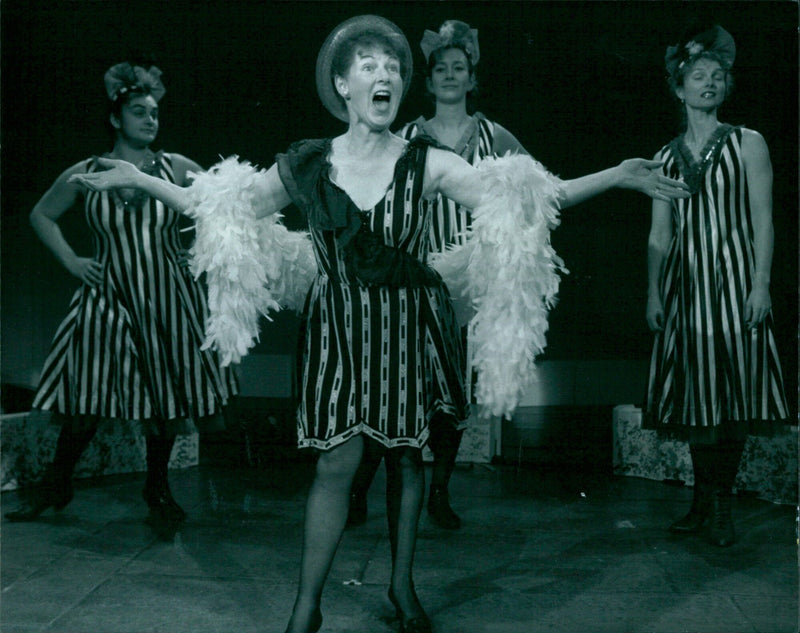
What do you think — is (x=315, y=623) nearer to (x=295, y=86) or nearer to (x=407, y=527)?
(x=407, y=527)

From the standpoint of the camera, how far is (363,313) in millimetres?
2232

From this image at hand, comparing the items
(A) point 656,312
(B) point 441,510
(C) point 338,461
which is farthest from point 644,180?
(B) point 441,510

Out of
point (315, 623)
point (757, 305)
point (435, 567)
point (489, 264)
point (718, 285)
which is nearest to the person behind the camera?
point (315, 623)

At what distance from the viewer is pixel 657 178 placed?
2.21 meters

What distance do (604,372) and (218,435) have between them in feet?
8.37

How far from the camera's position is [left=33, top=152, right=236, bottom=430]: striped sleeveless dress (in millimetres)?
3367

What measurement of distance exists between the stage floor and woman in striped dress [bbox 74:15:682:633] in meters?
0.37

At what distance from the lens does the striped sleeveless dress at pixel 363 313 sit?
2.20m

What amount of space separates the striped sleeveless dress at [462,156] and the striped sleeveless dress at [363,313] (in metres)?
1.15

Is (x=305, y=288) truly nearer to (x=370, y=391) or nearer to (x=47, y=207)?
(x=370, y=391)

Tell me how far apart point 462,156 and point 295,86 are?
6.62 ft

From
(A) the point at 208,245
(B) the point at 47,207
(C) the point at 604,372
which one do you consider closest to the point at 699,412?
(A) the point at 208,245

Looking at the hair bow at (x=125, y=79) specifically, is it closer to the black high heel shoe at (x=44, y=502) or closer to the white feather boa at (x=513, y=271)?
the black high heel shoe at (x=44, y=502)

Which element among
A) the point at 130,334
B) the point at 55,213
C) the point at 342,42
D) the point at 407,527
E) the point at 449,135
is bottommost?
the point at 407,527
